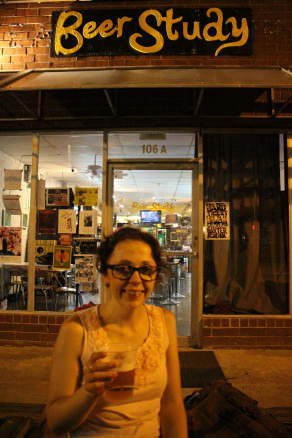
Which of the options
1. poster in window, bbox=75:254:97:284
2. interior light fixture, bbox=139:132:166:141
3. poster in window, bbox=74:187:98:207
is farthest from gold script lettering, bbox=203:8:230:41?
poster in window, bbox=75:254:97:284

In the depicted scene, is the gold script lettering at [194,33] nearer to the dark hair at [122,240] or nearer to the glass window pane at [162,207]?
the glass window pane at [162,207]

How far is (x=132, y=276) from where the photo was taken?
150cm

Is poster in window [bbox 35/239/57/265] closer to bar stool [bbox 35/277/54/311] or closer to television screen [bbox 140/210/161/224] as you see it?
bar stool [bbox 35/277/54/311]

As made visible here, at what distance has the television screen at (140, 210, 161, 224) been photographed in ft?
17.1

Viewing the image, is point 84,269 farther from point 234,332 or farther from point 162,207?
point 234,332

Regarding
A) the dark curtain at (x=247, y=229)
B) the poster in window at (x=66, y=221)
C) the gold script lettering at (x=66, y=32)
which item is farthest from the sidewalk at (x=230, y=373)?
the gold script lettering at (x=66, y=32)

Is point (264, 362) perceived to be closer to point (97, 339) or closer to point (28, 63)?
point (97, 339)

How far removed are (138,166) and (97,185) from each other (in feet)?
2.33

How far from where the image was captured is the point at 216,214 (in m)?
4.92

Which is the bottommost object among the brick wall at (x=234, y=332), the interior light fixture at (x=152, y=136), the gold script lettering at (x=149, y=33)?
the brick wall at (x=234, y=332)

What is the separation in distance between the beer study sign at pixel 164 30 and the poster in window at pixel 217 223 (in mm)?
2346

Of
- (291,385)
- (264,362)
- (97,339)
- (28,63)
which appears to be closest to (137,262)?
(97,339)

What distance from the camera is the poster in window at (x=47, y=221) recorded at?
505 centimetres

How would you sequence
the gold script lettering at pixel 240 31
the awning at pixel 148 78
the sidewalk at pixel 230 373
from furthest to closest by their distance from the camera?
the gold script lettering at pixel 240 31, the awning at pixel 148 78, the sidewalk at pixel 230 373
